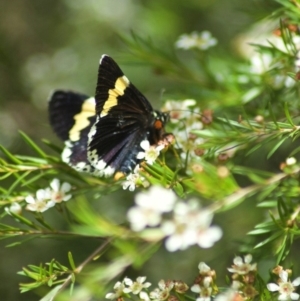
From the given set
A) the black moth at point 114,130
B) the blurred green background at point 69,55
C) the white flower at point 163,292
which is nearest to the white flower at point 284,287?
the white flower at point 163,292

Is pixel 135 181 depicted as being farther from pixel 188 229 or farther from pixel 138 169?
pixel 188 229

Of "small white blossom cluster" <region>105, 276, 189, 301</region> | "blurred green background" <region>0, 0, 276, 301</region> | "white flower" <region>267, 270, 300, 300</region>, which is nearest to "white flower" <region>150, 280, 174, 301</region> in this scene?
"small white blossom cluster" <region>105, 276, 189, 301</region>

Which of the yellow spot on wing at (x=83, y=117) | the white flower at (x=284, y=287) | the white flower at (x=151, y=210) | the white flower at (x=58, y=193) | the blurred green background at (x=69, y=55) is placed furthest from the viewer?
the blurred green background at (x=69, y=55)

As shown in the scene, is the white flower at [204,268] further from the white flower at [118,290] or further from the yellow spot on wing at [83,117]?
the yellow spot on wing at [83,117]

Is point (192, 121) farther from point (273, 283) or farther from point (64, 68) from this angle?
point (64, 68)

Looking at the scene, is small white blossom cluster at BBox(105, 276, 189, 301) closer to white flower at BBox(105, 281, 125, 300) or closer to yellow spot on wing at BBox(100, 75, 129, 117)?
white flower at BBox(105, 281, 125, 300)

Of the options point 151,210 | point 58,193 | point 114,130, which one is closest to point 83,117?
point 114,130
